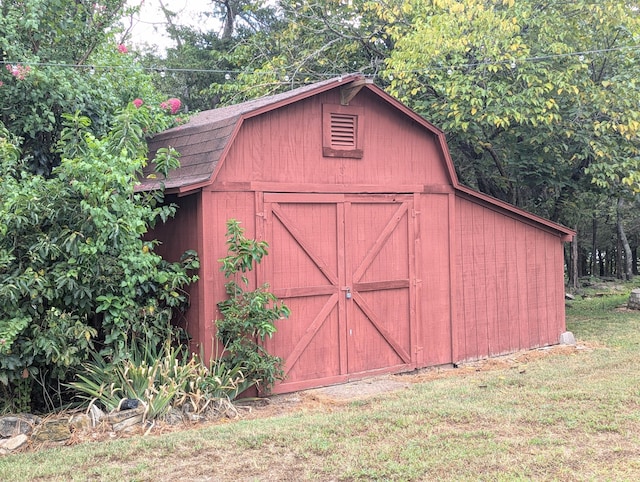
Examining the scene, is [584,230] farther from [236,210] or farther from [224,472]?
[224,472]

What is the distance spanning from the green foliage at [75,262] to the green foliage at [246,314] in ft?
1.95

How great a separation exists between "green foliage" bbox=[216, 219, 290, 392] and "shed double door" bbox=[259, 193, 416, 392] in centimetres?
37

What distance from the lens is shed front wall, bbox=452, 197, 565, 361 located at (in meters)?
9.91

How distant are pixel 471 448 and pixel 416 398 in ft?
6.29

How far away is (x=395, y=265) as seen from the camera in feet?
29.9

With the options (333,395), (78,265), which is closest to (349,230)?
(333,395)

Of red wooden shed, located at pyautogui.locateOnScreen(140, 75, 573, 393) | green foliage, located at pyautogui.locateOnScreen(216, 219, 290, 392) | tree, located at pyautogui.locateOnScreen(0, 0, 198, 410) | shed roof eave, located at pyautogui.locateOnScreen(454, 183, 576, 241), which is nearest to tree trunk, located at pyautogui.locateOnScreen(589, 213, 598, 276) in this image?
shed roof eave, located at pyautogui.locateOnScreen(454, 183, 576, 241)

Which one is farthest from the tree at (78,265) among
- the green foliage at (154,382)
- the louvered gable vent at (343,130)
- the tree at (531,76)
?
the tree at (531,76)

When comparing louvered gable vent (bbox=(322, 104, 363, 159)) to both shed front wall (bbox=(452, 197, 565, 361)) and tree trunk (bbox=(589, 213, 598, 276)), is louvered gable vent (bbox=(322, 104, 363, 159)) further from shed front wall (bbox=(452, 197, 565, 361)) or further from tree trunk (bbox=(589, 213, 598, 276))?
tree trunk (bbox=(589, 213, 598, 276))

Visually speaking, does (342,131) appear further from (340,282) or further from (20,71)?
(20,71)

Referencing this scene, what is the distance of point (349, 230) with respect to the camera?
8688mm

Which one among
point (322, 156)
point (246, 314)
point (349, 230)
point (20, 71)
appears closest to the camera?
point (246, 314)

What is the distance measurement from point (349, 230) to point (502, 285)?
3.00 metres

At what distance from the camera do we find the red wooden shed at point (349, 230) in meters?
7.77
